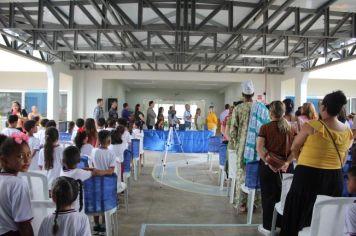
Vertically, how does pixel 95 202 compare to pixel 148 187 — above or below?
above

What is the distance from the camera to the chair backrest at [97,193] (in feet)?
9.92

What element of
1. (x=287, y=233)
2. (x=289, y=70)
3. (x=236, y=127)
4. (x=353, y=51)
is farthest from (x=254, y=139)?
(x=289, y=70)

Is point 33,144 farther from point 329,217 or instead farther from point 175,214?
point 329,217

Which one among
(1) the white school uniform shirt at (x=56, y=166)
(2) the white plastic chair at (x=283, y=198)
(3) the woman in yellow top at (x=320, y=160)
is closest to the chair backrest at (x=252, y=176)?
(2) the white plastic chair at (x=283, y=198)

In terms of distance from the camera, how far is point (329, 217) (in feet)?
7.07

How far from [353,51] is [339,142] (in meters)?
8.23

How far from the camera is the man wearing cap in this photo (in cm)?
423

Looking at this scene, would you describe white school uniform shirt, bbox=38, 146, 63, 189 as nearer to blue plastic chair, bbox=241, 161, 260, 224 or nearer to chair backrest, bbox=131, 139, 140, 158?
blue plastic chair, bbox=241, 161, 260, 224

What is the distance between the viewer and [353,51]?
9547 mm

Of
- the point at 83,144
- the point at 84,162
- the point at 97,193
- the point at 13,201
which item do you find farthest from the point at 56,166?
the point at 13,201

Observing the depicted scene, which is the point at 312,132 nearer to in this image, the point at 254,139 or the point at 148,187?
the point at 254,139

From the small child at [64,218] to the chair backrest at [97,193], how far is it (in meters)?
1.19

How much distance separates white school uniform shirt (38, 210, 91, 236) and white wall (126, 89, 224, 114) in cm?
2171

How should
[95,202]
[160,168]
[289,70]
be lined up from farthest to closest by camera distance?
[289,70], [160,168], [95,202]
